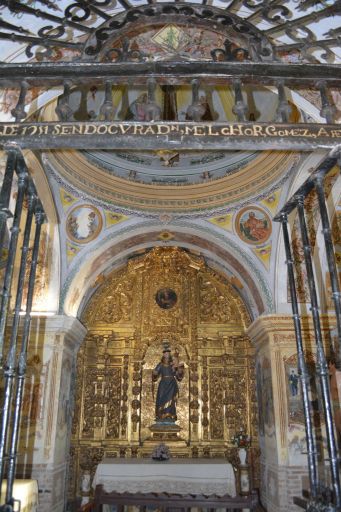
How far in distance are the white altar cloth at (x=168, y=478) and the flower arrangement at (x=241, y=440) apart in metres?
1.61

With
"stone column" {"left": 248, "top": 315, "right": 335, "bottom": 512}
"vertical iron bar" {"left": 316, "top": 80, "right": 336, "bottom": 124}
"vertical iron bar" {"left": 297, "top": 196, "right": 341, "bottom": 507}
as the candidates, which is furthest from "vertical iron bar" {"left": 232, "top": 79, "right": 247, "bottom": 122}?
"stone column" {"left": 248, "top": 315, "right": 335, "bottom": 512}

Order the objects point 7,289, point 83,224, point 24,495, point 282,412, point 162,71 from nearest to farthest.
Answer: point 7,289, point 162,71, point 24,495, point 282,412, point 83,224

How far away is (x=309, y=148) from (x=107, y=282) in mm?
9804

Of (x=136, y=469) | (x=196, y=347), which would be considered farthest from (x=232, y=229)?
(x=136, y=469)

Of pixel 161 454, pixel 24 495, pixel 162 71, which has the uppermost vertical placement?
pixel 162 71

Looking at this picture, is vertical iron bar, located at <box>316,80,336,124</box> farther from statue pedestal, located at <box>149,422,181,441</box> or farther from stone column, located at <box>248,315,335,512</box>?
statue pedestal, located at <box>149,422,181,441</box>

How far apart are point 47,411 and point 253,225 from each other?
21.0 ft

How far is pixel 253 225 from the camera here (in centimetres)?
1155

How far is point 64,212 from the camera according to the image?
11.1 metres

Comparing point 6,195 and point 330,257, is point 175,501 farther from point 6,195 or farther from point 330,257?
point 6,195

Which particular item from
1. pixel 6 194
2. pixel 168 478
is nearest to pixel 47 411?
pixel 168 478

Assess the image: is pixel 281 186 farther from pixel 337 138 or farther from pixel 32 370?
pixel 32 370

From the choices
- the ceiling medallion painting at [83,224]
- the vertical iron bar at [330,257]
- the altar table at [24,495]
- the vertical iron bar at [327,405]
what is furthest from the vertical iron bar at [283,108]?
the ceiling medallion painting at [83,224]

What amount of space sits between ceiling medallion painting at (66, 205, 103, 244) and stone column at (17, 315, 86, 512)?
6.48ft
